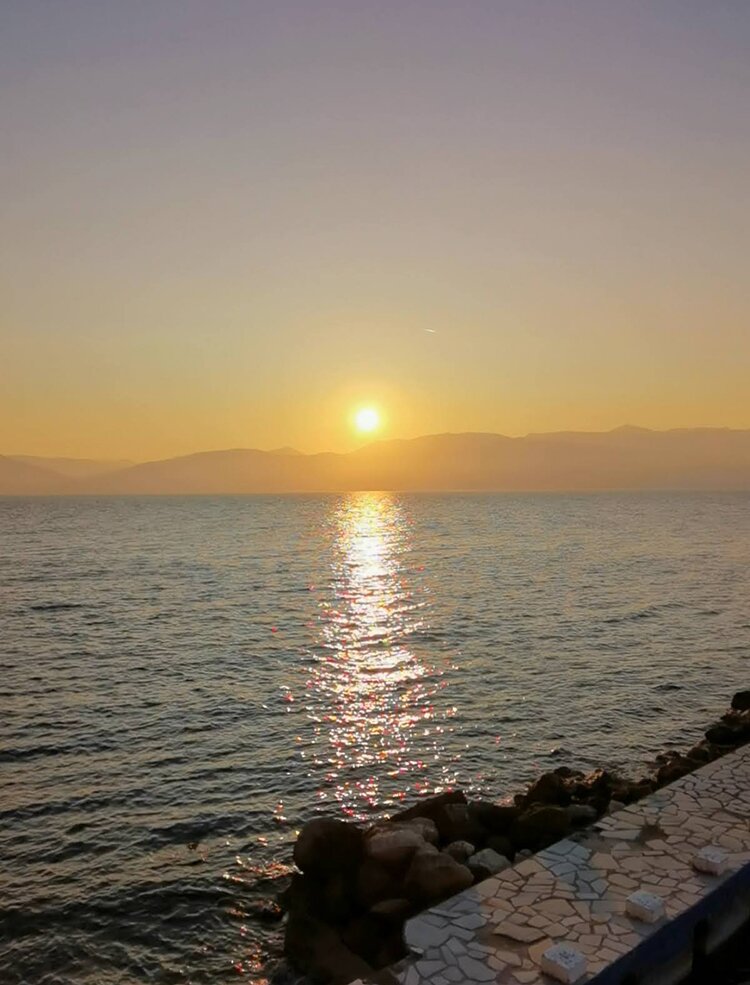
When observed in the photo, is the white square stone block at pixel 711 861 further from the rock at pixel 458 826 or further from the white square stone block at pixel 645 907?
the rock at pixel 458 826

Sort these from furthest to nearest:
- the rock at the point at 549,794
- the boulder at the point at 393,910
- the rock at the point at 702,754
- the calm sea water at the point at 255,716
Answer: the rock at the point at 702,754, the rock at the point at 549,794, the calm sea water at the point at 255,716, the boulder at the point at 393,910

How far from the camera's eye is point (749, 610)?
146 ft

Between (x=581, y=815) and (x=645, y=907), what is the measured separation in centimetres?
429

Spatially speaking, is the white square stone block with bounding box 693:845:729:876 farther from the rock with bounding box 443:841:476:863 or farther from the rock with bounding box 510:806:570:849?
the rock with bounding box 443:841:476:863

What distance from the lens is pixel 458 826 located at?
14.6 m

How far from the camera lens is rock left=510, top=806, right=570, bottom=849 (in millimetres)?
13883

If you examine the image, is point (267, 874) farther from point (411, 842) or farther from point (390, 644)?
point (390, 644)

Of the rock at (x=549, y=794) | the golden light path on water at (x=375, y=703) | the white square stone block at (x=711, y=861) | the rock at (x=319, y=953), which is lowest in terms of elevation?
the golden light path on water at (x=375, y=703)

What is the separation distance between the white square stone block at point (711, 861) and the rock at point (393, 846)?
14.5 ft

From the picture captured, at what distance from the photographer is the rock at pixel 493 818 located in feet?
48.6

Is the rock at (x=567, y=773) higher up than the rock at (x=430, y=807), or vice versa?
the rock at (x=430, y=807)

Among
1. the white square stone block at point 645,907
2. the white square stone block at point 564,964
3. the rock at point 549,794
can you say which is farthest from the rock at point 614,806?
the white square stone block at point 564,964

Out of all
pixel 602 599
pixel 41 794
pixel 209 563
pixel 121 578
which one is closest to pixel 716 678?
pixel 602 599

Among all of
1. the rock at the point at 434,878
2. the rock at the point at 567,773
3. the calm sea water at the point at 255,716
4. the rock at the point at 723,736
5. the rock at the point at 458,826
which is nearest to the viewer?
the rock at the point at 434,878
